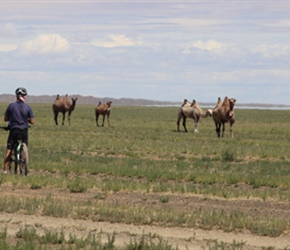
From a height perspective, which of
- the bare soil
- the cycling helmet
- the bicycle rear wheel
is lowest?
the bare soil

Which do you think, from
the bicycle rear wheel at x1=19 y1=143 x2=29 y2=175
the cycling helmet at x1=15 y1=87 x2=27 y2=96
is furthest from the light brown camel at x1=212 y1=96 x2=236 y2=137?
the cycling helmet at x1=15 y1=87 x2=27 y2=96

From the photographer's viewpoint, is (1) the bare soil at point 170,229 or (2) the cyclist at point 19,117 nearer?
(1) the bare soil at point 170,229

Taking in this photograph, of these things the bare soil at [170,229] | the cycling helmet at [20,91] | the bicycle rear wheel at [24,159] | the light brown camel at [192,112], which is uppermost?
the cycling helmet at [20,91]

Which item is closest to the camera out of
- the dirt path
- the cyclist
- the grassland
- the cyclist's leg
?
the dirt path

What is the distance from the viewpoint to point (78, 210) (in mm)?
12992

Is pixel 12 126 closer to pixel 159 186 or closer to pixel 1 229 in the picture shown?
pixel 159 186

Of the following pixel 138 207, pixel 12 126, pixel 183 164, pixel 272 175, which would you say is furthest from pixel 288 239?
pixel 183 164

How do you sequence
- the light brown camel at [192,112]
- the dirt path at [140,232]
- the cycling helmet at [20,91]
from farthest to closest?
the light brown camel at [192,112], the cycling helmet at [20,91], the dirt path at [140,232]

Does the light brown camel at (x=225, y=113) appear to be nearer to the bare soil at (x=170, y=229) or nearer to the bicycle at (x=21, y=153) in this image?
the bicycle at (x=21, y=153)

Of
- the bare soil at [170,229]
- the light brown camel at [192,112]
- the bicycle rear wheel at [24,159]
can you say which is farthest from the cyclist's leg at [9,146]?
the light brown camel at [192,112]

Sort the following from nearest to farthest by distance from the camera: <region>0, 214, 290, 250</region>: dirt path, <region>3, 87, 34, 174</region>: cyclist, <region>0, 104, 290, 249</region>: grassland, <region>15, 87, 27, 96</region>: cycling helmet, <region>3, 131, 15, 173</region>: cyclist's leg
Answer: <region>0, 214, 290, 250</region>: dirt path < <region>0, 104, 290, 249</region>: grassland < <region>15, 87, 27, 96</region>: cycling helmet < <region>3, 87, 34, 174</region>: cyclist < <region>3, 131, 15, 173</region>: cyclist's leg

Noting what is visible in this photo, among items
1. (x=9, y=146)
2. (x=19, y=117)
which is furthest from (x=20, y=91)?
(x=9, y=146)

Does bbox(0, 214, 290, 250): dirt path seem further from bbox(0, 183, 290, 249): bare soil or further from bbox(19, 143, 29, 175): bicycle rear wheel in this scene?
bbox(19, 143, 29, 175): bicycle rear wheel

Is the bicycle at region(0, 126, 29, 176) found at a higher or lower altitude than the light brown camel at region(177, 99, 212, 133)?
lower
